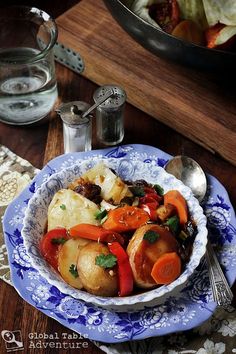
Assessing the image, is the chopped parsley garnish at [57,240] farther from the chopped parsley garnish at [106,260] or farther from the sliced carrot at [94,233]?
the chopped parsley garnish at [106,260]

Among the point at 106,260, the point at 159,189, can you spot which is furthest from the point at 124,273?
the point at 159,189

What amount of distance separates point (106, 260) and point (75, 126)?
17.7 inches

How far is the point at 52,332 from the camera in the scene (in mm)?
1336

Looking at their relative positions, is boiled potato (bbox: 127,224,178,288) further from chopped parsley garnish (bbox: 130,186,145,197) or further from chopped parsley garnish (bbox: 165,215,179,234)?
chopped parsley garnish (bbox: 130,186,145,197)

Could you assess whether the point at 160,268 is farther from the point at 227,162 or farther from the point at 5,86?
the point at 5,86

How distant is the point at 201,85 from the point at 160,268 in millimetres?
663

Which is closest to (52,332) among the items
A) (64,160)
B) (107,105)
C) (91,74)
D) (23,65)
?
(64,160)

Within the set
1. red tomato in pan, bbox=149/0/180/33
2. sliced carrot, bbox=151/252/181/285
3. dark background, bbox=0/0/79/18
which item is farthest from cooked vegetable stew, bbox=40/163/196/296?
dark background, bbox=0/0/79/18

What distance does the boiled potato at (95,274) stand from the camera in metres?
1.26

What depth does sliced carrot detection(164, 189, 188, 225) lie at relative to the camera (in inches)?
55.7

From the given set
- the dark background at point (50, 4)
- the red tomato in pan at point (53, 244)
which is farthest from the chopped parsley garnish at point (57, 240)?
the dark background at point (50, 4)

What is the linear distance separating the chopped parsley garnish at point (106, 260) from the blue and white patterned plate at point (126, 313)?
109mm

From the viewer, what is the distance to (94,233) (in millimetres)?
1329

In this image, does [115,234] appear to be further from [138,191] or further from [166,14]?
[166,14]
